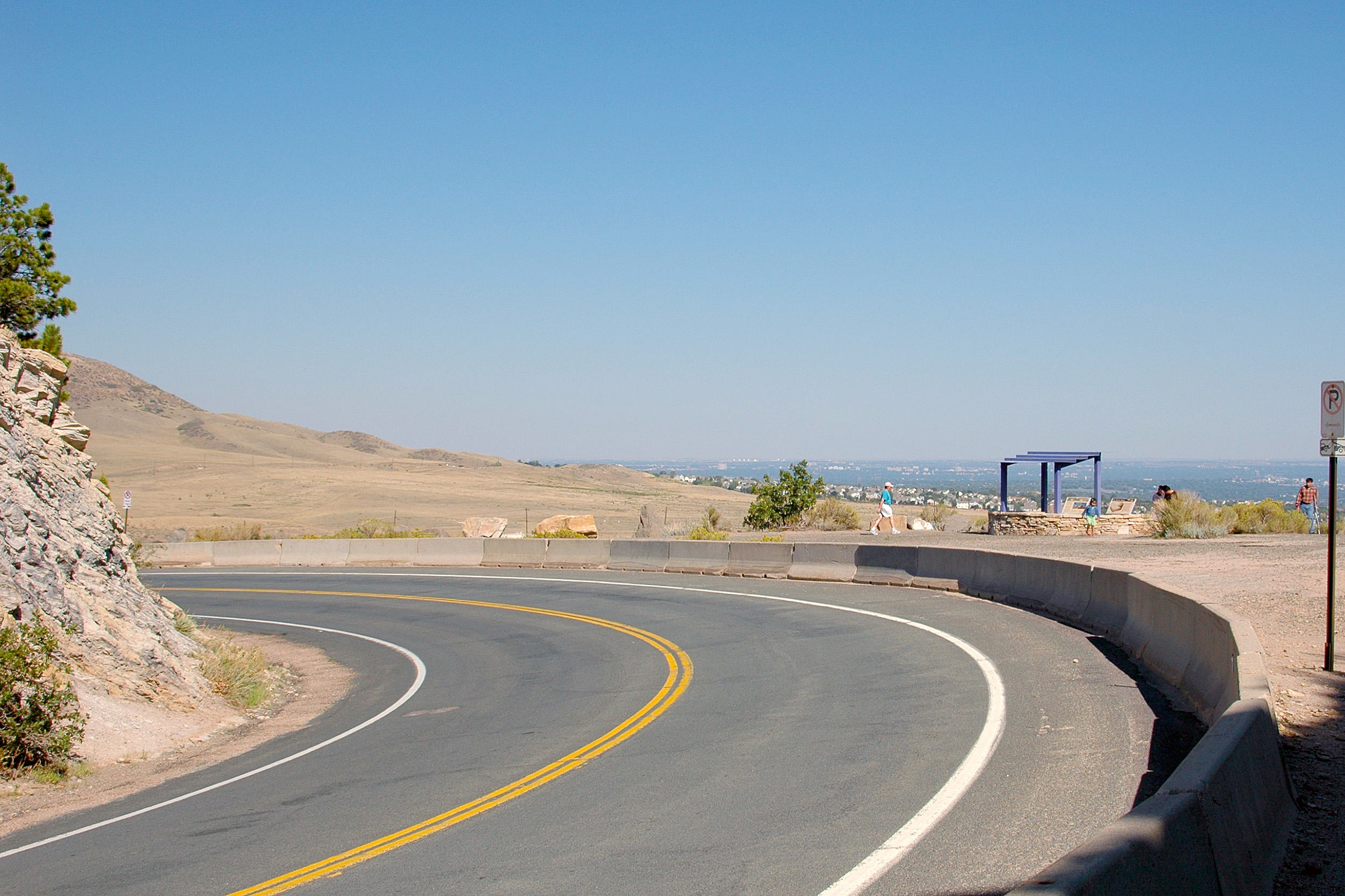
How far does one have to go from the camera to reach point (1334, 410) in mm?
10789

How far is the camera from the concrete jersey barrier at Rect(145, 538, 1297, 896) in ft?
13.8

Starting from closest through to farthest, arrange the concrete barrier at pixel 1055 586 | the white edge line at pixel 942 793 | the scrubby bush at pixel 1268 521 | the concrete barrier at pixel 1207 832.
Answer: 1. the concrete barrier at pixel 1207 832
2. the white edge line at pixel 942 793
3. the concrete barrier at pixel 1055 586
4. the scrubby bush at pixel 1268 521

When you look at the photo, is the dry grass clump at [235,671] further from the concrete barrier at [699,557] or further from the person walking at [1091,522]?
the person walking at [1091,522]

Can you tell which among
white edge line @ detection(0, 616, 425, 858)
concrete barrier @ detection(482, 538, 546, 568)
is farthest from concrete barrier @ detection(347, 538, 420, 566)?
white edge line @ detection(0, 616, 425, 858)

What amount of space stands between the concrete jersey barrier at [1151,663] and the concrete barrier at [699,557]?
1.7 inches

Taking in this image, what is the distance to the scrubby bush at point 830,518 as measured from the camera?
41594 mm

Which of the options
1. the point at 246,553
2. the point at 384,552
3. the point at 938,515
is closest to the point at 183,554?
the point at 246,553

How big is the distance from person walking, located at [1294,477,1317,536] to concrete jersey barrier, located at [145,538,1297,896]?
15.0m

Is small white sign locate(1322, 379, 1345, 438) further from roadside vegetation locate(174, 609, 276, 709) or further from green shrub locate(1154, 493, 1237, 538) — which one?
green shrub locate(1154, 493, 1237, 538)

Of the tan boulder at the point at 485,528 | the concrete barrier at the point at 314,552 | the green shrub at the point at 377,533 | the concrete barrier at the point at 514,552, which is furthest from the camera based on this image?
the green shrub at the point at 377,533

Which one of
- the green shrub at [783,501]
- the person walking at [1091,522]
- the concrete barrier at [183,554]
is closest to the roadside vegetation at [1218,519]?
the person walking at [1091,522]

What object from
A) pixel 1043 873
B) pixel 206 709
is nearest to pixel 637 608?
pixel 206 709

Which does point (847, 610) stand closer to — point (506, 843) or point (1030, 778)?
point (1030, 778)

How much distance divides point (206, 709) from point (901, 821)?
9.71 metres
